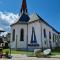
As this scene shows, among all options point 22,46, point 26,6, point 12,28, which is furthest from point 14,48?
point 26,6

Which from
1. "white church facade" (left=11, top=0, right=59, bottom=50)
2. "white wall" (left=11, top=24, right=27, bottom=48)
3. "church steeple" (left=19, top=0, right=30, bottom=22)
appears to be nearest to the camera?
"white church facade" (left=11, top=0, right=59, bottom=50)

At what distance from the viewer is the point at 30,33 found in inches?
1654

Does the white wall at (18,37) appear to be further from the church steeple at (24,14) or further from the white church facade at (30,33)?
the church steeple at (24,14)

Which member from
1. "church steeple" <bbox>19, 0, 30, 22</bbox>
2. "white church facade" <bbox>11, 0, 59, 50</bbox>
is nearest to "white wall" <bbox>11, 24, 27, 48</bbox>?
"white church facade" <bbox>11, 0, 59, 50</bbox>

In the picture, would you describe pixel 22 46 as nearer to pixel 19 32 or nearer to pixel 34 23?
pixel 19 32

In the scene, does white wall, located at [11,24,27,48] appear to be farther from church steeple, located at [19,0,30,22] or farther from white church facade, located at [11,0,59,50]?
church steeple, located at [19,0,30,22]

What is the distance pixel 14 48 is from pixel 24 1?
18.7 meters

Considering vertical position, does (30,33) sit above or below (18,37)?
above

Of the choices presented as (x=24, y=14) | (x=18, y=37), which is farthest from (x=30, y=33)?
(x=24, y=14)

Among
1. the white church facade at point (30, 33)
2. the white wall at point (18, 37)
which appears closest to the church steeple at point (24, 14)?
the white church facade at point (30, 33)

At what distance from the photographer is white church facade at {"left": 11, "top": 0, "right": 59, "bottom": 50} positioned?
134ft

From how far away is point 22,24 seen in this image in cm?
4353

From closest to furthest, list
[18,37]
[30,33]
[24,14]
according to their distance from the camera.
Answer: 1. [30,33]
2. [18,37]
3. [24,14]

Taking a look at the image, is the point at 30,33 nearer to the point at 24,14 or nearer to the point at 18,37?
the point at 18,37
